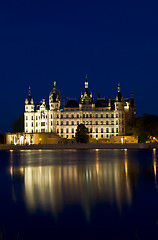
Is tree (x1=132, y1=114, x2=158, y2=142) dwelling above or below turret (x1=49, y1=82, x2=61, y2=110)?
below

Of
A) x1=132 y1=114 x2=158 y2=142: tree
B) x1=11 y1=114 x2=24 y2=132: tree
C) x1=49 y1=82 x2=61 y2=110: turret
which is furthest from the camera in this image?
x1=11 y1=114 x2=24 y2=132: tree

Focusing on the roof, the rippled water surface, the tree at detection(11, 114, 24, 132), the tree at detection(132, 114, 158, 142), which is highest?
the roof

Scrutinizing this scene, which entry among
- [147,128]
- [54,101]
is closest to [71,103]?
[54,101]

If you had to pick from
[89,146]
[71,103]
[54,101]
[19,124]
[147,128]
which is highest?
[54,101]

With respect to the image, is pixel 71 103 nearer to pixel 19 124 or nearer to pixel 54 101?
pixel 54 101

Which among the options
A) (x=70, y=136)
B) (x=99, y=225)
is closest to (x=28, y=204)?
(x=99, y=225)

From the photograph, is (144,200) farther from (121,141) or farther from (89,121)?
(89,121)

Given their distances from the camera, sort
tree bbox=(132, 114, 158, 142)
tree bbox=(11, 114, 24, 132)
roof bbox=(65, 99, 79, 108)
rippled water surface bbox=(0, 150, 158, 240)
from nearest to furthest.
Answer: rippled water surface bbox=(0, 150, 158, 240) < tree bbox=(132, 114, 158, 142) < roof bbox=(65, 99, 79, 108) < tree bbox=(11, 114, 24, 132)

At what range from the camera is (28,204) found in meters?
12.9

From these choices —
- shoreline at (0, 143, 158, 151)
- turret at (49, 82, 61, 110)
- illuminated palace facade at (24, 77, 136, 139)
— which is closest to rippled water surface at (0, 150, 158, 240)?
shoreline at (0, 143, 158, 151)

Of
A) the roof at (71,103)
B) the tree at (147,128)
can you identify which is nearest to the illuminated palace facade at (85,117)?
the roof at (71,103)

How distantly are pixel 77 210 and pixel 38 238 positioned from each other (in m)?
3.01

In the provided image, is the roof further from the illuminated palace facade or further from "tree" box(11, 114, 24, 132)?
"tree" box(11, 114, 24, 132)

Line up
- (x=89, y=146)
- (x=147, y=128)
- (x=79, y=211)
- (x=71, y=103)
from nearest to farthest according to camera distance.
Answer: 1. (x=79, y=211)
2. (x=147, y=128)
3. (x=89, y=146)
4. (x=71, y=103)
